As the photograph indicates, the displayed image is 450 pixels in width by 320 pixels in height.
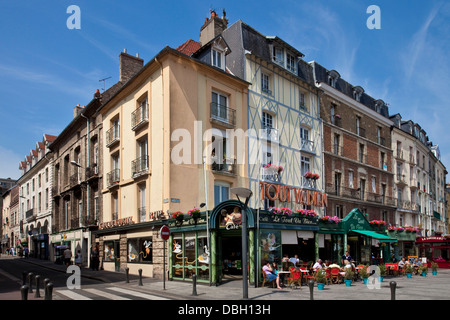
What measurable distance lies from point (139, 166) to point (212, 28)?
9.58 meters

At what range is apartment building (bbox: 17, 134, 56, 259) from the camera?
37.0 meters

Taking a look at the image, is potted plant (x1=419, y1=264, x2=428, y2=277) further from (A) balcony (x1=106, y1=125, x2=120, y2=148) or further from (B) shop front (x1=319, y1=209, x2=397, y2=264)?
(A) balcony (x1=106, y1=125, x2=120, y2=148)

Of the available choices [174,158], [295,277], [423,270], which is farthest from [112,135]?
[423,270]

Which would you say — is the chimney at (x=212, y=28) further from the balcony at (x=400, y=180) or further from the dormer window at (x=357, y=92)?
the balcony at (x=400, y=180)

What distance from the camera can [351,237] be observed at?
75.9ft

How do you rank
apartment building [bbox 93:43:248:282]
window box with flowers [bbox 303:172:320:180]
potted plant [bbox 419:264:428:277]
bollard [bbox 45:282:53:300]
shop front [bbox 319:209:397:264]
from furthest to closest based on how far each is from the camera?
window box with flowers [bbox 303:172:320:180] < potted plant [bbox 419:264:428:277] < shop front [bbox 319:209:397:264] < apartment building [bbox 93:43:248:282] < bollard [bbox 45:282:53:300]

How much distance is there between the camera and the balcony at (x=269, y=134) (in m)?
22.2

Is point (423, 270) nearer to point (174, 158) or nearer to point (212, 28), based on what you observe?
point (174, 158)

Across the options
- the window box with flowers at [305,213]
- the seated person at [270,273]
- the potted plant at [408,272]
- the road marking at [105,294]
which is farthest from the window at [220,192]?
the potted plant at [408,272]

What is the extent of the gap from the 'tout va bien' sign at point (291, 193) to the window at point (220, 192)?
2.21 metres

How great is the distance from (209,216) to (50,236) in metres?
24.9

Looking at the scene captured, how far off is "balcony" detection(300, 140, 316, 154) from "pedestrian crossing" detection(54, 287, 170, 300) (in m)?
14.5

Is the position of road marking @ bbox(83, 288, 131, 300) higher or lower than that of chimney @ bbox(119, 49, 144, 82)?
lower

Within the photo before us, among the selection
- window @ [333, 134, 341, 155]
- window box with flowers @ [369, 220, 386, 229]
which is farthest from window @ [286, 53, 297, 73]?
window box with flowers @ [369, 220, 386, 229]
